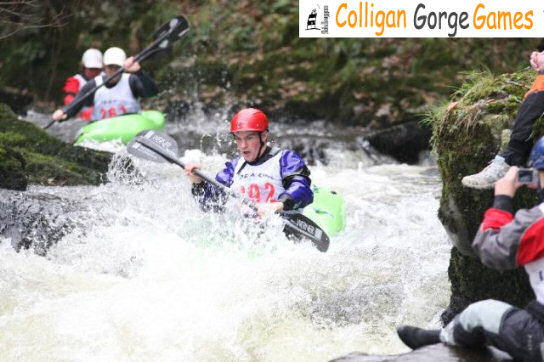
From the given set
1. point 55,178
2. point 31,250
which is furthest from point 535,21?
point 31,250

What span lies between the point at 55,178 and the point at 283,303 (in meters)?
3.42

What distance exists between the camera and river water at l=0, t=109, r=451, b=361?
470 centimetres

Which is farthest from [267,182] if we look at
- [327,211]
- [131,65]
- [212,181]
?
[131,65]

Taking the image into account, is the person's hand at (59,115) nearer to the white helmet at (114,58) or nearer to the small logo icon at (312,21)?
the white helmet at (114,58)

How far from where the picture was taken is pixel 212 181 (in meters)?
6.23

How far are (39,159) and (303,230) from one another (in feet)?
10.7

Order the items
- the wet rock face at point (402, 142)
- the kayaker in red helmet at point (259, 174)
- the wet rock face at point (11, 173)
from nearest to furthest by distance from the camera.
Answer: the kayaker in red helmet at point (259, 174) → the wet rock face at point (11, 173) → the wet rock face at point (402, 142)

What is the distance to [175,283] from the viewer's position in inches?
A: 219

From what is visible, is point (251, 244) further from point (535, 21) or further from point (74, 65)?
point (74, 65)

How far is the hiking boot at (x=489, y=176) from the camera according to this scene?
396cm

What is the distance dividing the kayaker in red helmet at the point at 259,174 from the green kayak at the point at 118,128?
3.95m

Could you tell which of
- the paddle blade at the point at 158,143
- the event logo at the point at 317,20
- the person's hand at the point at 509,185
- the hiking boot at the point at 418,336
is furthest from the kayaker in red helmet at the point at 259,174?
the event logo at the point at 317,20

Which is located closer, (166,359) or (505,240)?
(505,240)

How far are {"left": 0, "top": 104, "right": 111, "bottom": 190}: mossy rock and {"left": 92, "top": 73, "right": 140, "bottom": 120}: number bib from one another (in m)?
1.50
